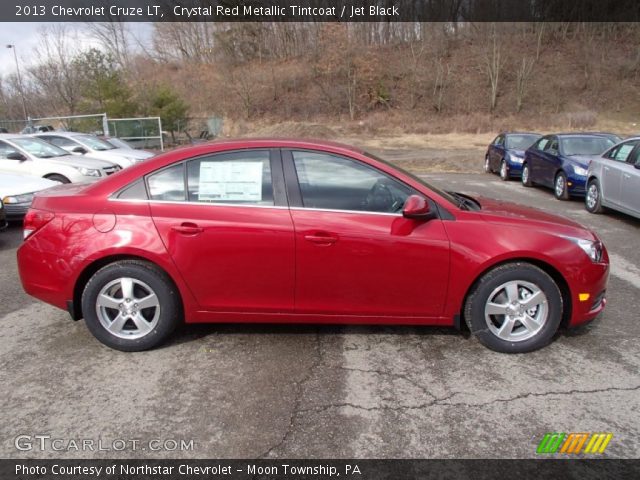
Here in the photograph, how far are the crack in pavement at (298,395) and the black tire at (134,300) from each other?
112cm

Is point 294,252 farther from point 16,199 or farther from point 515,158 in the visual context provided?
point 515,158

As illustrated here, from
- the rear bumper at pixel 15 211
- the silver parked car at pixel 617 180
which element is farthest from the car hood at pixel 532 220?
the rear bumper at pixel 15 211

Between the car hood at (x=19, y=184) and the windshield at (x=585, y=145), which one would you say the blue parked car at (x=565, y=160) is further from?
the car hood at (x=19, y=184)

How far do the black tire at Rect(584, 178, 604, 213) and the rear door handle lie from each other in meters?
8.00

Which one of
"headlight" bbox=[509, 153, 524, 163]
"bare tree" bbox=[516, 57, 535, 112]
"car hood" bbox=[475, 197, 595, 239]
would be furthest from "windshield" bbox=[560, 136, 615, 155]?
"bare tree" bbox=[516, 57, 535, 112]

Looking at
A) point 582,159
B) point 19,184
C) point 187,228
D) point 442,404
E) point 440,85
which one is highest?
point 440,85

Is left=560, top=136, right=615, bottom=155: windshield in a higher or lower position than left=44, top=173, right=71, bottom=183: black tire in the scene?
higher

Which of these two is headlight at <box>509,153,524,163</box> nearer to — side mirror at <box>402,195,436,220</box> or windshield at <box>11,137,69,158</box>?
side mirror at <box>402,195,436,220</box>

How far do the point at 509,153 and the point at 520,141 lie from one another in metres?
1.04

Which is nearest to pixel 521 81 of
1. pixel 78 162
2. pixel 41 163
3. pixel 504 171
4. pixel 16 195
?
pixel 504 171

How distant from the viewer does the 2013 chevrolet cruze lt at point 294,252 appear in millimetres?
3225

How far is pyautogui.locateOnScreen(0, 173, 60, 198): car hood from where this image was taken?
7283 millimetres

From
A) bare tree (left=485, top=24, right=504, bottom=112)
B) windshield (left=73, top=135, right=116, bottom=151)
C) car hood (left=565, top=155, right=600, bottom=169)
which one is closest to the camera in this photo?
car hood (left=565, top=155, right=600, bottom=169)

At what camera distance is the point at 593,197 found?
28.1ft
